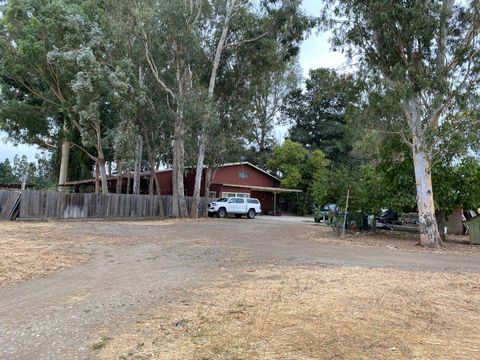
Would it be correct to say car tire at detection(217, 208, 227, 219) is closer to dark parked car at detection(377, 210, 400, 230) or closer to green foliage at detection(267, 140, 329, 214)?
green foliage at detection(267, 140, 329, 214)

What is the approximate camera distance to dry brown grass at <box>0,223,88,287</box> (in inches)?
333

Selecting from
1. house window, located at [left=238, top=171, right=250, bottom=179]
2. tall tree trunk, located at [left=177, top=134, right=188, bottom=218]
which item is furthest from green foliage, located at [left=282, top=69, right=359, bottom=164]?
tall tree trunk, located at [left=177, top=134, right=188, bottom=218]

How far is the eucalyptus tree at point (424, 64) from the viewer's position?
1554 cm

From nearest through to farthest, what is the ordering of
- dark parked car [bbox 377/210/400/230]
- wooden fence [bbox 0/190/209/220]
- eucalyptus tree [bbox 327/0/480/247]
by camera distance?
eucalyptus tree [bbox 327/0/480/247]
wooden fence [bbox 0/190/209/220]
dark parked car [bbox 377/210/400/230]

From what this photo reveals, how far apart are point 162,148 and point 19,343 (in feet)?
96.7

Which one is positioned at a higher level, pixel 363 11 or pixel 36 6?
pixel 36 6

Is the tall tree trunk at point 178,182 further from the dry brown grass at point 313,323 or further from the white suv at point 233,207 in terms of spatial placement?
the dry brown grass at point 313,323

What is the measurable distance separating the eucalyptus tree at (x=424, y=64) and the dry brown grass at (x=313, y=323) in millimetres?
9176

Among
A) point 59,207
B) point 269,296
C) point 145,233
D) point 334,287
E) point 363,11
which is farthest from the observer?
point 59,207

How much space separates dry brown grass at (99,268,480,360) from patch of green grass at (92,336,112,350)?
8 centimetres

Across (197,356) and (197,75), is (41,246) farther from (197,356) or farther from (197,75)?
(197,75)

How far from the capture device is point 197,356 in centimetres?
425

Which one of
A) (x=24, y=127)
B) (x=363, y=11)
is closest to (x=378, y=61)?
(x=363, y=11)

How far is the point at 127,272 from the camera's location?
29.5 ft
